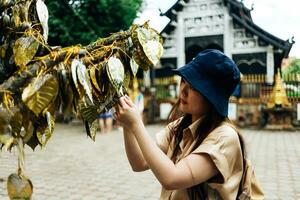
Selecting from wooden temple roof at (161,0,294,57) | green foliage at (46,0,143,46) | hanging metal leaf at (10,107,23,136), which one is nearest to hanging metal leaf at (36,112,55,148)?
hanging metal leaf at (10,107,23,136)

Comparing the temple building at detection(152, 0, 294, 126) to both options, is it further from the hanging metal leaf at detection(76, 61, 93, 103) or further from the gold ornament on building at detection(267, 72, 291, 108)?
the hanging metal leaf at detection(76, 61, 93, 103)

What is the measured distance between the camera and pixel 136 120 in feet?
5.09

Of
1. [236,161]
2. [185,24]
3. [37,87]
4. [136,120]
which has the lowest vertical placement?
[236,161]

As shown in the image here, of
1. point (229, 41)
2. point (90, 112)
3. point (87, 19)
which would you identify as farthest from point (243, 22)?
point (90, 112)

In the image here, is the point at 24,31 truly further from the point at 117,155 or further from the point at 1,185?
the point at 117,155

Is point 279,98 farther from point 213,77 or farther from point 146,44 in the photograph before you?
point 146,44

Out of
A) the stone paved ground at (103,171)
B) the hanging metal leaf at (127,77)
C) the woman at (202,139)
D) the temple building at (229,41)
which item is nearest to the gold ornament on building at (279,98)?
the temple building at (229,41)

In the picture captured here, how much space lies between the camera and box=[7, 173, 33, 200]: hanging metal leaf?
1.26 m

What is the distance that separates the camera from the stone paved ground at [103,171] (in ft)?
16.7

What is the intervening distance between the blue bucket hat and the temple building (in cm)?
1231

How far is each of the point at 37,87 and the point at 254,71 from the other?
15130mm

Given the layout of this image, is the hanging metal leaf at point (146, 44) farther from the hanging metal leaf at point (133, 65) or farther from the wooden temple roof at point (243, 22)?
the wooden temple roof at point (243, 22)

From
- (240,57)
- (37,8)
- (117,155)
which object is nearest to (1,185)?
(117,155)

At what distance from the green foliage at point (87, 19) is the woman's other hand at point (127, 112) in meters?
12.2
